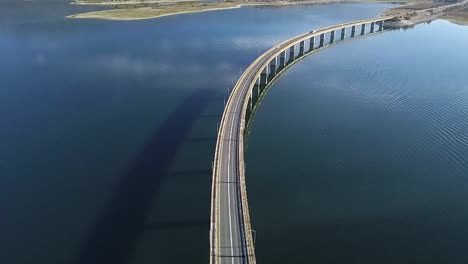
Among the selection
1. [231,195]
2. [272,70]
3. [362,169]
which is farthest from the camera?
[272,70]

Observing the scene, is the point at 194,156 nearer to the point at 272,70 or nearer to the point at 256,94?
the point at 256,94

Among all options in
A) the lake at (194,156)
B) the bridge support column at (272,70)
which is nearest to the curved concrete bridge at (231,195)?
the lake at (194,156)

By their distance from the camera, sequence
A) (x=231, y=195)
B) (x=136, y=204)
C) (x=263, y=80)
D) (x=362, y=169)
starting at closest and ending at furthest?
(x=231, y=195) → (x=136, y=204) → (x=362, y=169) → (x=263, y=80)

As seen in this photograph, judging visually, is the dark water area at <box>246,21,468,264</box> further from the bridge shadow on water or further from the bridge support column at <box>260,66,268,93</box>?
the bridge shadow on water

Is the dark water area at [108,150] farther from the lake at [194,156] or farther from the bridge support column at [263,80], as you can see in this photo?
the bridge support column at [263,80]

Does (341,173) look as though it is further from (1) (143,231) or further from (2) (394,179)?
(1) (143,231)

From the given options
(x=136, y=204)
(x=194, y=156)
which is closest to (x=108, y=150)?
(x=194, y=156)
